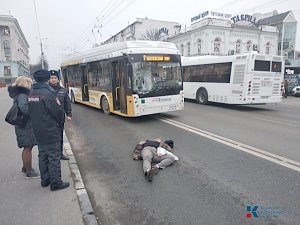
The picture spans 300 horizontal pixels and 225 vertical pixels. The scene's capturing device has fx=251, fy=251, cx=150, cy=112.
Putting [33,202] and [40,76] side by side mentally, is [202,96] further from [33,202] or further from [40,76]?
[33,202]

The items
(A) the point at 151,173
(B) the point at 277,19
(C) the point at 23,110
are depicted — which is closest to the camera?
(C) the point at 23,110

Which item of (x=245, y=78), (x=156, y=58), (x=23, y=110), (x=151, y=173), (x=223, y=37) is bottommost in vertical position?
(x=151, y=173)

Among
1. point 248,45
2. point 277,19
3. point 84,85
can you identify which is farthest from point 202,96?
point 277,19

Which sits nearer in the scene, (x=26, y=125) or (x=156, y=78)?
(x=26, y=125)

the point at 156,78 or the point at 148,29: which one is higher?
the point at 148,29

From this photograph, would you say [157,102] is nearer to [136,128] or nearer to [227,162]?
[136,128]

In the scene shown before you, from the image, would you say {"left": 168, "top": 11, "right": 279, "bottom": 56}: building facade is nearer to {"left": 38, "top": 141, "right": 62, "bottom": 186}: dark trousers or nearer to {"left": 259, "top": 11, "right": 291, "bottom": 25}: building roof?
{"left": 259, "top": 11, "right": 291, "bottom": 25}: building roof

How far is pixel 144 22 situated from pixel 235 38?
82.8 ft

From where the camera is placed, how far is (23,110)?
4.22 m

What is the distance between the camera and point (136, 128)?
29.1ft

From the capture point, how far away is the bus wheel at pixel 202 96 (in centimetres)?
1577

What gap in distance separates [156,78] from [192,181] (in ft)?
19.4

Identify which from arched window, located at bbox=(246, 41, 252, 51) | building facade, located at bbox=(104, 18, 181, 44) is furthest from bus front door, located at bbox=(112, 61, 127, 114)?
building facade, located at bbox=(104, 18, 181, 44)

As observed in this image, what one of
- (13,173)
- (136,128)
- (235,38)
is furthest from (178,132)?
(235,38)
